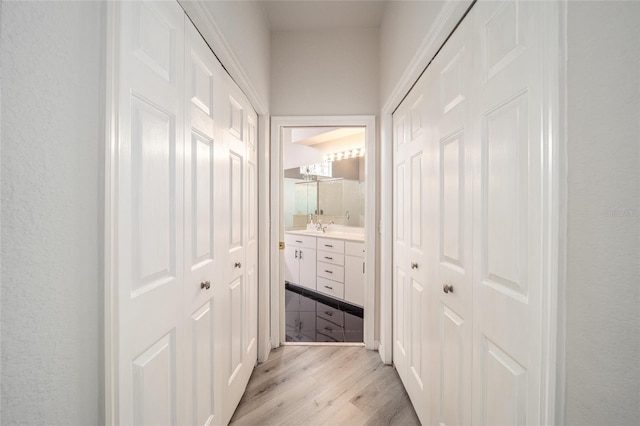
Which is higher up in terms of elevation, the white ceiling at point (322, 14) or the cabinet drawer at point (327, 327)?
the white ceiling at point (322, 14)

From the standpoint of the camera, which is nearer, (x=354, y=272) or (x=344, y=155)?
(x=354, y=272)

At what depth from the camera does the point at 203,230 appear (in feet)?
4.00

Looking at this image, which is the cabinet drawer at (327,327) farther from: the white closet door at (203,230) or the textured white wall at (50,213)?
the textured white wall at (50,213)

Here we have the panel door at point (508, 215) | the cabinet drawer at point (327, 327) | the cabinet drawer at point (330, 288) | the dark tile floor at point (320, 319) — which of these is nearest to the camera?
the panel door at point (508, 215)

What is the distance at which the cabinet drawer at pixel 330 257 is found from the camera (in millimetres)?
3760

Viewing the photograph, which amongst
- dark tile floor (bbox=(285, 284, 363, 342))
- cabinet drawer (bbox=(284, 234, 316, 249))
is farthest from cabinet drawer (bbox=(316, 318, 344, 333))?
cabinet drawer (bbox=(284, 234, 316, 249))

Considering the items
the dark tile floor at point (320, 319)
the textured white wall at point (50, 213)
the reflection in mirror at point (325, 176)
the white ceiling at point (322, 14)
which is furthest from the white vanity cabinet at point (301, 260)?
the textured white wall at point (50, 213)

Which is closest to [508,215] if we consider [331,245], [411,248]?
[411,248]

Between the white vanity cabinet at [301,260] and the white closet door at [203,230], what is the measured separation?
9.07 ft

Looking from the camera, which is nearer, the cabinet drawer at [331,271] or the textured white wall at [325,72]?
the textured white wall at [325,72]

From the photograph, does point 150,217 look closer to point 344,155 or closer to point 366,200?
point 366,200

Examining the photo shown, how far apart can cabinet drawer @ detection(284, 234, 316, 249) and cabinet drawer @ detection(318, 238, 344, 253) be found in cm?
16

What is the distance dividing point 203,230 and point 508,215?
1174 millimetres

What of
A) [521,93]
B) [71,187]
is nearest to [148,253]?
[71,187]
